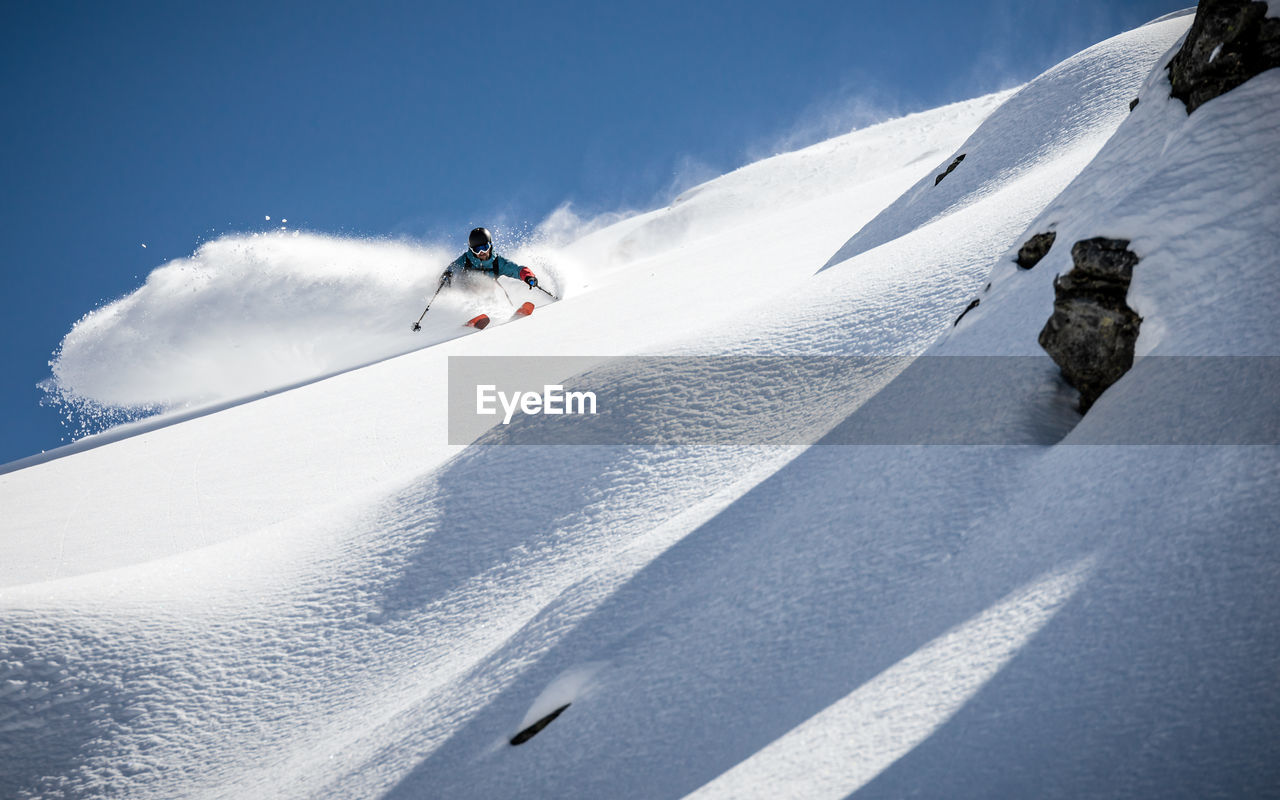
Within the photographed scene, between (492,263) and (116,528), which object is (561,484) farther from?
(492,263)

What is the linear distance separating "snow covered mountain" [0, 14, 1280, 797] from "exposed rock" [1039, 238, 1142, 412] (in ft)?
0.29

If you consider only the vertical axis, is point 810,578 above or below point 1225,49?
below

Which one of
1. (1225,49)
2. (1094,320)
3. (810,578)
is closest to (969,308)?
(1094,320)

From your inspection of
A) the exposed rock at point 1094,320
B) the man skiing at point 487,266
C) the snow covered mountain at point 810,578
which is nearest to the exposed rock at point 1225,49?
the snow covered mountain at point 810,578

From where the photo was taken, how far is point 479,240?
42.9 feet

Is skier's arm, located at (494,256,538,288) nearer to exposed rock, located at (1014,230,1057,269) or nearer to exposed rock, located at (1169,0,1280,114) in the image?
exposed rock, located at (1014,230,1057,269)

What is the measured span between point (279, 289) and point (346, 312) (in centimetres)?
295

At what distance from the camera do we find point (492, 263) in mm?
13570

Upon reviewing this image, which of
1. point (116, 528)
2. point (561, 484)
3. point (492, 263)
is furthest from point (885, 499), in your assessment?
point (492, 263)

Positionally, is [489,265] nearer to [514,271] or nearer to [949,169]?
[514,271]

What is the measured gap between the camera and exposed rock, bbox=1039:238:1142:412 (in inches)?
121

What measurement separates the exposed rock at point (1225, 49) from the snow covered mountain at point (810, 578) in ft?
0.38

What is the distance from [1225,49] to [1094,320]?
156 centimetres

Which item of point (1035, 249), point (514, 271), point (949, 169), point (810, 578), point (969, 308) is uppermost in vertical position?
point (949, 169)
